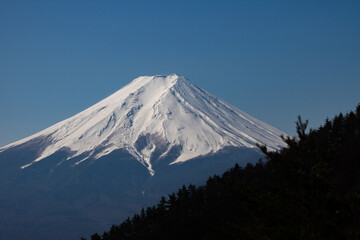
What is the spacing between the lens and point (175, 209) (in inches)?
2373

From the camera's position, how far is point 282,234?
12.9 meters

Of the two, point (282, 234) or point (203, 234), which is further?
point (203, 234)

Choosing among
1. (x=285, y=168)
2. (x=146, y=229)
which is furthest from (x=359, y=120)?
(x=285, y=168)

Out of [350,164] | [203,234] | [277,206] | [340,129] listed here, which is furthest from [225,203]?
[277,206]

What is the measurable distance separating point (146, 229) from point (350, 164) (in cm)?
2852

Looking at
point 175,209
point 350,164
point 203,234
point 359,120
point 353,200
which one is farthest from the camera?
point 359,120

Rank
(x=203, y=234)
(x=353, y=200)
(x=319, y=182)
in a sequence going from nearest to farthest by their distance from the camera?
(x=353, y=200)
(x=319, y=182)
(x=203, y=234)

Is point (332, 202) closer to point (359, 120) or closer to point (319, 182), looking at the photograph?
point (319, 182)

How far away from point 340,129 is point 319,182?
6167 centimetres

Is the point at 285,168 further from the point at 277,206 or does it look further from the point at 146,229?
the point at 146,229

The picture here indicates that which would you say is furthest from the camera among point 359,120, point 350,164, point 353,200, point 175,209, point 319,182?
point 359,120

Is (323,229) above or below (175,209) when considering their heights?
below

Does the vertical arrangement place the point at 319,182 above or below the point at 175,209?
below

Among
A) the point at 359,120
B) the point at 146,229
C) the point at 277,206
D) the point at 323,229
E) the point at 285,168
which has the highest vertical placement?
the point at 359,120
